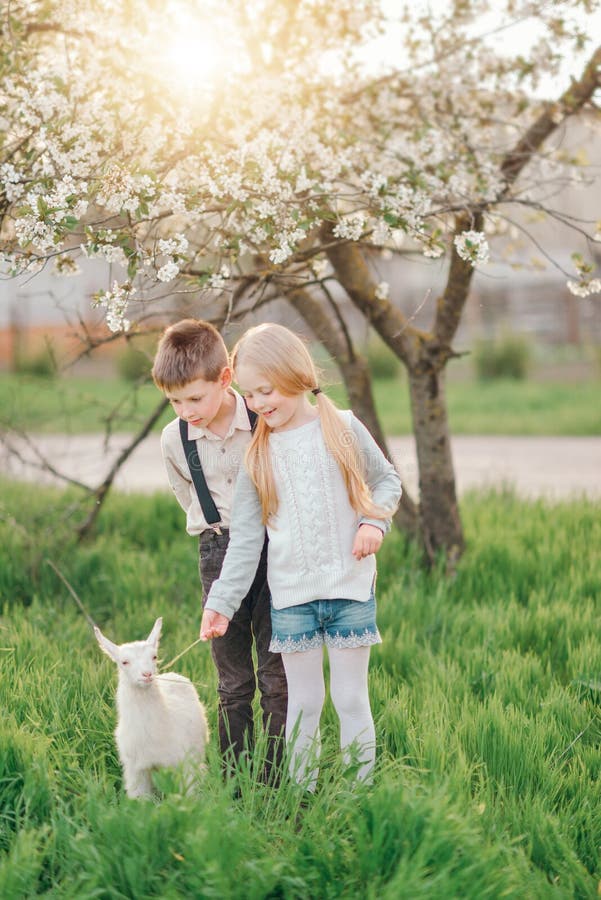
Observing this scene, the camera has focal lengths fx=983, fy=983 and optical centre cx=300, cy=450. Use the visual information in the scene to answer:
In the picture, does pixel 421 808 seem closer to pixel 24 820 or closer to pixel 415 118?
pixel 24 820

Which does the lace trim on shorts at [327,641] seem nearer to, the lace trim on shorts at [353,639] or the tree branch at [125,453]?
the lace trim on shorts at [353,639]

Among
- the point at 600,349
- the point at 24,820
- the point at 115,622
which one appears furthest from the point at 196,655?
the point at 600,349

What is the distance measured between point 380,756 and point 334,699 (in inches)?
15.1

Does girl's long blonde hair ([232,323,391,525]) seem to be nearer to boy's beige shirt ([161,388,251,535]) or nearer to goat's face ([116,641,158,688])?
boy's beige shirt ([161,388,251,535])

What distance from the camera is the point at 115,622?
197 inches

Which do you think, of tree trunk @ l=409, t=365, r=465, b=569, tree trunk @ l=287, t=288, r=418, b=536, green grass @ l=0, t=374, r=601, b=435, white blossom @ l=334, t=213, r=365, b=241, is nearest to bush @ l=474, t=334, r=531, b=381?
green grass @ l=0, t=374, r=601, b=435

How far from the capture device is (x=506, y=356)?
750 inches

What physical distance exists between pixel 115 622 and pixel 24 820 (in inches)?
Result: 83.6

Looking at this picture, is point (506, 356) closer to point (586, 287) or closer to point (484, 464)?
A: point (484, 464)

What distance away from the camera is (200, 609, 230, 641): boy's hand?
302 centimetres

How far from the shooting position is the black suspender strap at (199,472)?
3277 mm

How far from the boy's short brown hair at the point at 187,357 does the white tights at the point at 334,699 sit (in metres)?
0.93

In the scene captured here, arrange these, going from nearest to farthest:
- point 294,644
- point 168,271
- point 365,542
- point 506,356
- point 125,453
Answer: point 365,542 → point 294,644 → point 168,271 → point 125,453 → point 506,356

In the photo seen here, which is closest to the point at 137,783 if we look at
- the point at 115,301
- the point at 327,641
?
the point at 327,641
